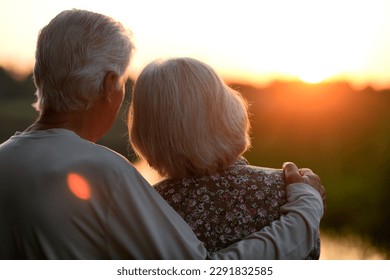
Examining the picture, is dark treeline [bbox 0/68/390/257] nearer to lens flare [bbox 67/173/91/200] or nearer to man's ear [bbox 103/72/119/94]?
man's ear [bbox 103/72/119/94]

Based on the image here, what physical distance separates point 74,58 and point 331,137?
4.85m

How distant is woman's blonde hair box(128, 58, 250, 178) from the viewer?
6.61 ft

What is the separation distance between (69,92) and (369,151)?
5.85 metres

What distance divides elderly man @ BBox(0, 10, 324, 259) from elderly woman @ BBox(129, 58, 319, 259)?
0.13 meters

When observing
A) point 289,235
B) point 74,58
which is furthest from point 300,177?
point 74,58

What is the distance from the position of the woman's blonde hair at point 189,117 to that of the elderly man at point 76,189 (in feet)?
0.79

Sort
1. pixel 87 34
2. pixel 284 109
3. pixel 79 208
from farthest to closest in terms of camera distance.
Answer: pixel 284 109
pixel 87 34
pixel 79 208

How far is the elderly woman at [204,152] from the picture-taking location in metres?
1.97

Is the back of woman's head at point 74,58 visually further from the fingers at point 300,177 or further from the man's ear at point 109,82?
the fingers at point 300,177

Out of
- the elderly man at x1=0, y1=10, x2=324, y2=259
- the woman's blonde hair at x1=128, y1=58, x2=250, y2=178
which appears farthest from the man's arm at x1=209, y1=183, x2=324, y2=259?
the woman's blonde hair at x1=128, y1=58, x2=250, y2=178

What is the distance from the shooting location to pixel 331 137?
6359mm
